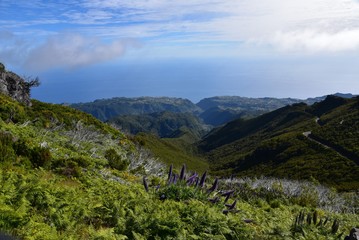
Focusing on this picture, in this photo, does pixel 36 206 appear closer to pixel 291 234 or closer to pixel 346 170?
pixel 291 234

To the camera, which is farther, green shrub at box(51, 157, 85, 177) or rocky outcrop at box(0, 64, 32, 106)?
rocky outcrop at box(0, 64, 32, 106)

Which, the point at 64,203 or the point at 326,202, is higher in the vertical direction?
the point at 64,203

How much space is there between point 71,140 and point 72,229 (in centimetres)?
1325

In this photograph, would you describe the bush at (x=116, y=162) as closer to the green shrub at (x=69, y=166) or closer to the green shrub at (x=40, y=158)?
the green shrub at (x=69, y=166)

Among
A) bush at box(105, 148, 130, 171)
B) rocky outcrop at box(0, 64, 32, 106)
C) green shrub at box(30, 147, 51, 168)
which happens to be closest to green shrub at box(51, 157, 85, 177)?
green shrub at box(30, 147, 51, 168)

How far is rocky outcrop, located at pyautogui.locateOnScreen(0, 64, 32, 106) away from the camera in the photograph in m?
38.9

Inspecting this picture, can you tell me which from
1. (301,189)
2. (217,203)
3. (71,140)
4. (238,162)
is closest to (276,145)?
(238,162)

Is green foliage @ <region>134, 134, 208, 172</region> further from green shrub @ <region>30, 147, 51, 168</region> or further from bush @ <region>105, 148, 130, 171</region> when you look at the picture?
green shrub @ <region>30, 147, 51, 168</region>

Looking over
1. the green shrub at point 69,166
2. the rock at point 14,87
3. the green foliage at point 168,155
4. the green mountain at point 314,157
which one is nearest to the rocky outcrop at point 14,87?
the rock at point 14,87

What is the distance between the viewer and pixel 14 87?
4025cm

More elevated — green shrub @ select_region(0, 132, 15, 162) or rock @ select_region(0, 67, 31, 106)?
rock @ select_region(0, 67, 31, 106)

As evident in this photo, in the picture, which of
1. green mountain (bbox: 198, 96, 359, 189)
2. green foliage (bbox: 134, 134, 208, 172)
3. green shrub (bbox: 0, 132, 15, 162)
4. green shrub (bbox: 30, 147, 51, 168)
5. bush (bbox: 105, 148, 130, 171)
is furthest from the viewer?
green mountain (bbox: 198, 96, 359, 189)

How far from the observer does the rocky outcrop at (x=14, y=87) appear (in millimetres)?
38875

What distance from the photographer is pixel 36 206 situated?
22.5 ft
